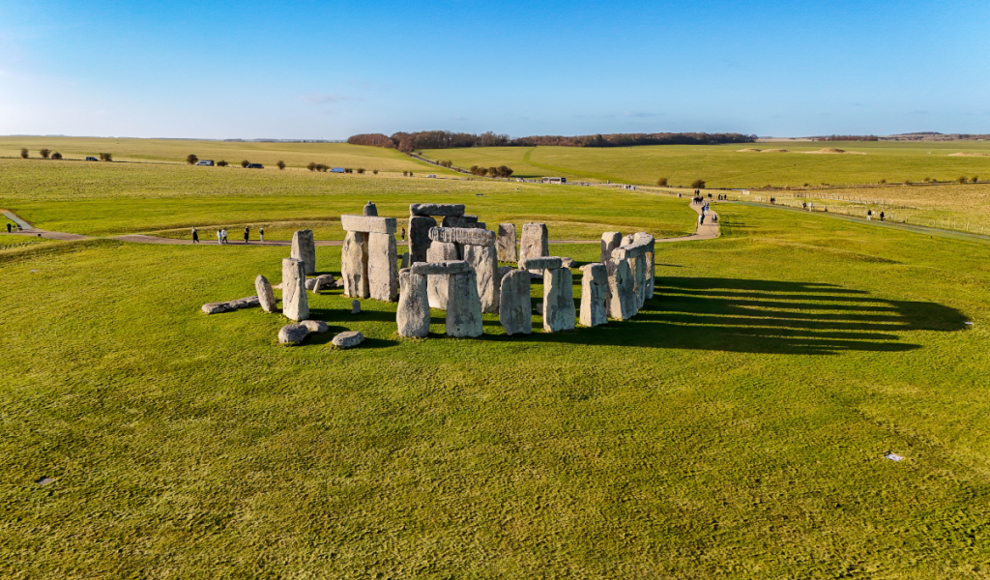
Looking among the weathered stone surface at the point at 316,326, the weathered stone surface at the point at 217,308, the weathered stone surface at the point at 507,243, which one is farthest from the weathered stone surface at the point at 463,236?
the weathered stone surface at the point at 507,243

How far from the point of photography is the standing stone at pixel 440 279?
59.8 feet

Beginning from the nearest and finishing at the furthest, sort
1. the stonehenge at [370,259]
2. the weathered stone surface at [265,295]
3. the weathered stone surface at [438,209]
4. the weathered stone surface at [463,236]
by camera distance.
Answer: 1. the weathered stone surface at [265,295]
2. the weathered stone surface at [463,236]
3. the stonehenge at [370,259]
4. the weathered stone surface at [438,209]

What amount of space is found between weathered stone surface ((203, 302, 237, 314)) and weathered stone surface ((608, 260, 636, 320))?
429 inches

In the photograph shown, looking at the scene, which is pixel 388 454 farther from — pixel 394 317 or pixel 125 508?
pixel 394 317

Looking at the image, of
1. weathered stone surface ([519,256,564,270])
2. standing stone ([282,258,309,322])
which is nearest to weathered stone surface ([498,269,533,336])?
weathered stone surface ([519,256,564,270])

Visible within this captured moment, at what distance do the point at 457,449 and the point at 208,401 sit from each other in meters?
5.14

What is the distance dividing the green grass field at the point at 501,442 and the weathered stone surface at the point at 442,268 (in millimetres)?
1684

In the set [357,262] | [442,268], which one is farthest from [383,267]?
[442,268]

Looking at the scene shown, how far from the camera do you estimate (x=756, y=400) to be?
1149cm

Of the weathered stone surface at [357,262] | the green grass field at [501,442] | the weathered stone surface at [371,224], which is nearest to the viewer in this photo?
the green grass field at [501,442]

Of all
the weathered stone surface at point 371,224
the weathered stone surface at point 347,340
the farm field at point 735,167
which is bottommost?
the weathered stone surface at point 347,340

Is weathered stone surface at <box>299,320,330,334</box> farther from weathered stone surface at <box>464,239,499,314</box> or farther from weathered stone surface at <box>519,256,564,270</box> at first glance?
weathered stone surface at <box>519,256,564,270</box>

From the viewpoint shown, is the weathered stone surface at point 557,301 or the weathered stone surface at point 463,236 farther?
the weathered stone surface at point 463,236

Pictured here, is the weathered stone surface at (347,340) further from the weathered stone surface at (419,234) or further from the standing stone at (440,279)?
the weathered stone surface at (419,234)
